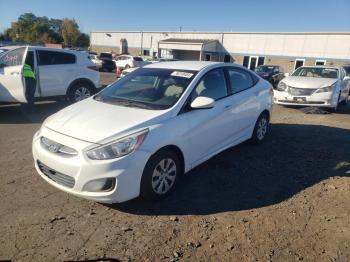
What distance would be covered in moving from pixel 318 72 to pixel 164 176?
9479 mm

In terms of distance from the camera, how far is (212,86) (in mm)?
4789

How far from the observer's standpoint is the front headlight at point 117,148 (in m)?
3.36

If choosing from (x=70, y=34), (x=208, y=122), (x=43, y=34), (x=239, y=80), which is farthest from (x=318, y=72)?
(x=43, y=34)

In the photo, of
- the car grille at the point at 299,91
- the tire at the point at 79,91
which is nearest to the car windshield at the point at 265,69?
the car grille at the point at 299,91

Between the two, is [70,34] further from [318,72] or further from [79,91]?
[318,72]

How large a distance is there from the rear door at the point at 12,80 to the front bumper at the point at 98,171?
5240 mm

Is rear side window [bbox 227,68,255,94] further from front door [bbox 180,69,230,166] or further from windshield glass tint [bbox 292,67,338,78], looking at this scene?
windshield glass tint [bbox 292,67,338,78]

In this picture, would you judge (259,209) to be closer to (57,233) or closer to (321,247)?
(321,247)

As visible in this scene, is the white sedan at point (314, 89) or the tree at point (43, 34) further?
the tree at point (43, 34)

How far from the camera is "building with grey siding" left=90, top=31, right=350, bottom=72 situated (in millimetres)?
34094

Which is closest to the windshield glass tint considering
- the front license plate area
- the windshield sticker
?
the front license plate area

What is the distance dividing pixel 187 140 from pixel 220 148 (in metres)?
1.01

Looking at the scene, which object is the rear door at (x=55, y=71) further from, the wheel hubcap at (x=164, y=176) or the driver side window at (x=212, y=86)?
the wheel hubcap at (x=164, y=176)

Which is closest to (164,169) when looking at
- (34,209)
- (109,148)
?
(109,148)
